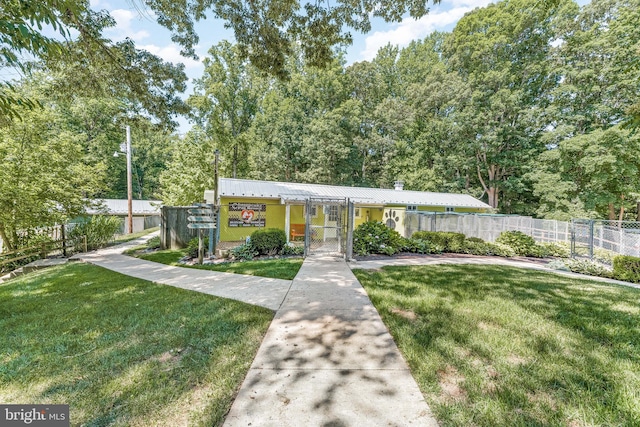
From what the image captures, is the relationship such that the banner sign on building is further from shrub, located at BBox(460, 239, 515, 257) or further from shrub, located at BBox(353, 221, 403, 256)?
shrub, located at BBox(460, 239, 515, 257)

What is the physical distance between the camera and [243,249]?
8.80 meters

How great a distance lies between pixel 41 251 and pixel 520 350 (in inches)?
545

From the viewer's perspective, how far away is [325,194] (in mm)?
15336

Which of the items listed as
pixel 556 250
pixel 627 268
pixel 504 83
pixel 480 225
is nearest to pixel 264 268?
pixel 627 268

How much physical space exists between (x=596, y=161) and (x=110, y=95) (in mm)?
26324

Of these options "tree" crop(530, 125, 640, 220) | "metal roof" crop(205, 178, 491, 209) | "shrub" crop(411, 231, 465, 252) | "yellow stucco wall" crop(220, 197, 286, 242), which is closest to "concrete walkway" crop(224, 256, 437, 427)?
"shrub" crop(411, 231, 465, 252)

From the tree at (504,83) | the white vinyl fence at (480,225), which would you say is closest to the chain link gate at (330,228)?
the white vinyl fence at (480,225)

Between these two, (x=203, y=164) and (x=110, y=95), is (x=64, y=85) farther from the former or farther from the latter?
(x=203, y=164)

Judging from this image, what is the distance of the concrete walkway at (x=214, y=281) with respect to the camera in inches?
184

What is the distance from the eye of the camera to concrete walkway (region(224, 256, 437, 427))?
6.31ft

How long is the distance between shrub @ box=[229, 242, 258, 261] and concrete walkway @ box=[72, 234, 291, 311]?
176cm

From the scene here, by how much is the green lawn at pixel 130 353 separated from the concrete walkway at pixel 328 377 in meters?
0.21

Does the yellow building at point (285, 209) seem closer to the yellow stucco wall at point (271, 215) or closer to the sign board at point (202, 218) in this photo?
the yellow stucco wall at point (271, 215)

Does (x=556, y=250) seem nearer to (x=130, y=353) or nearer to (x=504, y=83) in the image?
(x=130, y=353)
